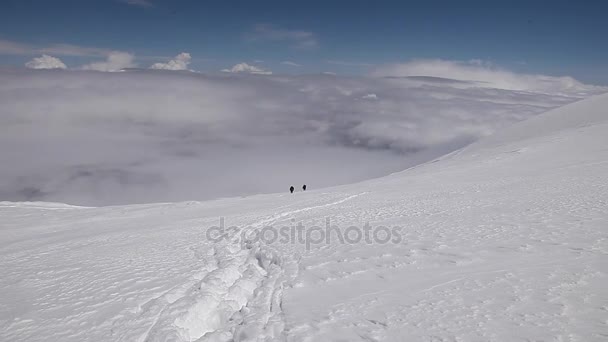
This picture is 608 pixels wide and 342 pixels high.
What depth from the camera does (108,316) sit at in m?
6.56

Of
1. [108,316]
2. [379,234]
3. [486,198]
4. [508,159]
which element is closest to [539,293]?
[379,234]

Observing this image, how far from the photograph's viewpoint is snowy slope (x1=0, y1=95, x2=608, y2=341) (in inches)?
219

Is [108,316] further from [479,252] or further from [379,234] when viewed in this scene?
[479,252]

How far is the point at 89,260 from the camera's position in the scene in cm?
992

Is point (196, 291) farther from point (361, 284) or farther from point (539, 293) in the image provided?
point (539, 293)

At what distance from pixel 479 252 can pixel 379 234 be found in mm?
3184

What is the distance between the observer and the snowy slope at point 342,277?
5.56m

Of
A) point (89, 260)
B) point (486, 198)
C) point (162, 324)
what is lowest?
point (162, 324)

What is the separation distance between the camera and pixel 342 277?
25.5 ft

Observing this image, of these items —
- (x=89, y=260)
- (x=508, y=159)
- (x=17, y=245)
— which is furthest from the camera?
(x=508, y=159)

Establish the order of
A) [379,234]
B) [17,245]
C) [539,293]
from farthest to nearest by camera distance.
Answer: [17,245] → [379,234] → [539,293]

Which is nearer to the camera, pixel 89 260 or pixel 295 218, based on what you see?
pixel 89 260

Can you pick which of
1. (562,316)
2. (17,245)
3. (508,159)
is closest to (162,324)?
(562,316)

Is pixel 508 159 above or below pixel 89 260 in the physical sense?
above
